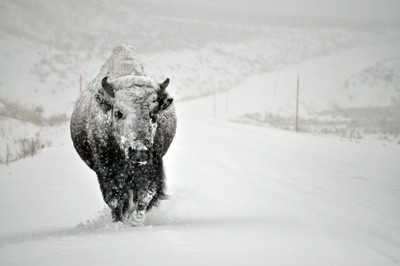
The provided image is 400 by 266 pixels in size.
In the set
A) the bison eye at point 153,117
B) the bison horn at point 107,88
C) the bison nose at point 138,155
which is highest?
the bison horn at point 107,88

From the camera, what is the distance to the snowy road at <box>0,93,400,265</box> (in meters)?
2.51

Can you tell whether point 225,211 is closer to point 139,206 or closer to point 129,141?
point 139,206

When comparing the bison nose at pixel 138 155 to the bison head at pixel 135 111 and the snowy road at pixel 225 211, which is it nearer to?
the bison head at pixel 135 111

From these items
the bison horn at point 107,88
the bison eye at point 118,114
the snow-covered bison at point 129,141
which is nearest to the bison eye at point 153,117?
the snow-covered bison at point 129,141

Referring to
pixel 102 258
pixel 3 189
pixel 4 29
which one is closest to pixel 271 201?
pixel 102 258

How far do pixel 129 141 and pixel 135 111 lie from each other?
0.43 m

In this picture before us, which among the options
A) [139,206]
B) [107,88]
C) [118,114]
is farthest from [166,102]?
[139,206]

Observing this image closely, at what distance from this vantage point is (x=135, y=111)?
3725 mm

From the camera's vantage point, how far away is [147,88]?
3.96 meters

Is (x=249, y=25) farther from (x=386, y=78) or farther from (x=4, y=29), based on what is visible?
(x=4, y=29)

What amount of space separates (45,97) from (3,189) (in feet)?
56.2

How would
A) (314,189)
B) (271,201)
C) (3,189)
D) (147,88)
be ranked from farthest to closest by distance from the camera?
(3,189) → (314,189) → (271,201) → (147,88)

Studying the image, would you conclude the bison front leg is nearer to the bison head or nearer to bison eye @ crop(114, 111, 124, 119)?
the bison head

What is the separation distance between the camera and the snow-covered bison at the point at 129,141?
3.62 metres
